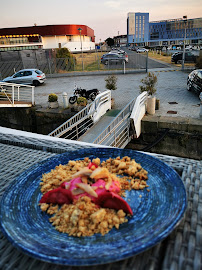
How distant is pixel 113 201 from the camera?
51.4 inches

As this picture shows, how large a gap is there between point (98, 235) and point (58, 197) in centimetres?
37

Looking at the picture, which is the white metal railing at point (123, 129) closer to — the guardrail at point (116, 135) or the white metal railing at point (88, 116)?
the guardrail at point (116, 135)

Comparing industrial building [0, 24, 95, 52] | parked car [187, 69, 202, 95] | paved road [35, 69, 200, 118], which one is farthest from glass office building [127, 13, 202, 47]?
parked car [187, 69, 202, 95]

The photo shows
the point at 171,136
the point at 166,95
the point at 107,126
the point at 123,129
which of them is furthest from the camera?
the point at 166,95

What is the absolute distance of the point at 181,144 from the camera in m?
7.64

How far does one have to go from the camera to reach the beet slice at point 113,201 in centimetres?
130

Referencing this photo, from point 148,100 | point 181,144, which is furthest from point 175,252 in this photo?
point 148,100

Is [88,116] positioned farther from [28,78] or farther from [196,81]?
[28,78]

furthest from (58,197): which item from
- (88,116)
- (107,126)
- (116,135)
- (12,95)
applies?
(12,95)

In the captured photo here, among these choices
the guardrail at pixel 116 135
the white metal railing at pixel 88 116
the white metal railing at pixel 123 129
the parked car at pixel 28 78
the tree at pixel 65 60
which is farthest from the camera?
the tree at pixel 65 60

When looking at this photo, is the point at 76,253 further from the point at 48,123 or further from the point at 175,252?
the point at 48,123

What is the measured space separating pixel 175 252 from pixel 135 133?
6.39 m

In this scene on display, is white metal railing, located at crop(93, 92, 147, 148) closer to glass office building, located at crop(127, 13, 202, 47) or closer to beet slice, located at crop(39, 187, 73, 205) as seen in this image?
beet slice, located at crop(39, 187, 73, 205)

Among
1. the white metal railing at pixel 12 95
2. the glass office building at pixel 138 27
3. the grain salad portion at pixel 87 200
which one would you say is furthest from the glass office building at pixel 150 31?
the grain salad portion at pixel 87 200
